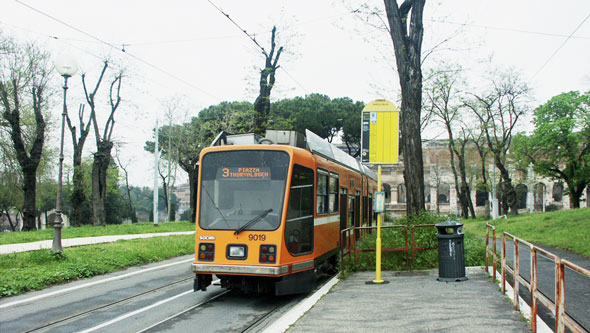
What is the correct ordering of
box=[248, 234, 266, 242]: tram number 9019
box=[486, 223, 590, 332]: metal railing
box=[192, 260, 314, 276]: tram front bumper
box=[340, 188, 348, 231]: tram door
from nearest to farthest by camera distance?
box=[486, 223, 590, 332]: metal railing, box=[192, 260, 314, 276]: tram front bumper, box=[248, 234, 266, 242]: tram number 9019, box=[340, 188, 348, 231]: tram door

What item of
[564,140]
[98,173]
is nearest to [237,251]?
[98,173]

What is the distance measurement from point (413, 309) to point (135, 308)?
458 centimetres

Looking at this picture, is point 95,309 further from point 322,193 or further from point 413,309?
point 413,309

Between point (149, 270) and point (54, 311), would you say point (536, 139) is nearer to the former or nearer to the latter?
point (149, 270)

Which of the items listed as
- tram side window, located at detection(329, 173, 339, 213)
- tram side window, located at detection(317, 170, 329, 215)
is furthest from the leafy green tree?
tram side window, located at detection(317, 170, 329, 215)

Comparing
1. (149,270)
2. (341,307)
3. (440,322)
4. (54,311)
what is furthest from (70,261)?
(440,322)

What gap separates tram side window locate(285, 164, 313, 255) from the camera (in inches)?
351

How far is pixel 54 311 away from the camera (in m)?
8.33

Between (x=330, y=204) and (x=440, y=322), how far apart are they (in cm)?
493

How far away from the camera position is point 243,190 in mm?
9031

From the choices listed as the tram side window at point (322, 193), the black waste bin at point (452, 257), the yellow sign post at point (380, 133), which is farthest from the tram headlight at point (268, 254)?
the black waste bin at point (452, 257)

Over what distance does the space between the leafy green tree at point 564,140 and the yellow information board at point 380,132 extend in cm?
2996

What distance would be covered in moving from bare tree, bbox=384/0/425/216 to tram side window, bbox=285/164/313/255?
5587mm

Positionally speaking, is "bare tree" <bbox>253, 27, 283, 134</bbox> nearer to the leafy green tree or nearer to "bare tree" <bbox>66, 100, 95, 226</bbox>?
"bare tree" <bbox>66, 100, 95, 226</bbox>
